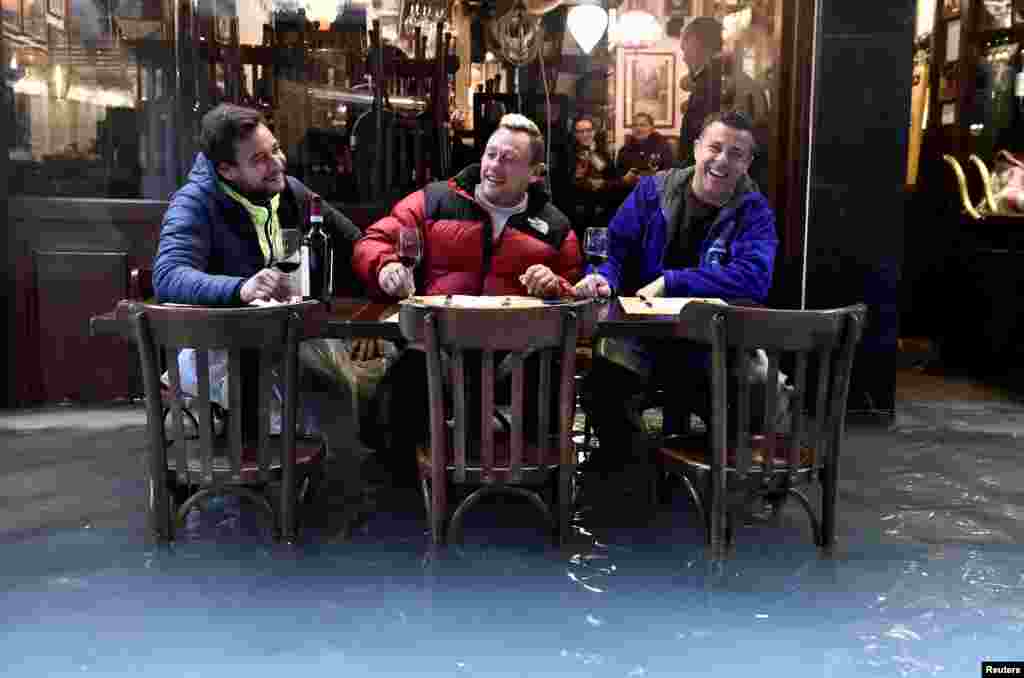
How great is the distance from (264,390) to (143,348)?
37cm

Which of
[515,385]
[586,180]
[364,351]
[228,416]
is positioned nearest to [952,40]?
[586,180]

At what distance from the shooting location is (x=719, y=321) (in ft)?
9.77

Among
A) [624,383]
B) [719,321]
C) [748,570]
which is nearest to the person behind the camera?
[719,321]

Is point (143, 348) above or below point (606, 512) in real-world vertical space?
above

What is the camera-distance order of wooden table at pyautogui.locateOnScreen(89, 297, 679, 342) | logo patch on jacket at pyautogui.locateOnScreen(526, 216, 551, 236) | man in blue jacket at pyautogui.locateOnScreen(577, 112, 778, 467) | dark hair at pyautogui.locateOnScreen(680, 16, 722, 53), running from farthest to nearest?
dark hair at pyautogui.locateOnScreen(680, 16, 722, 53), logo patch on jacket at pyautogui.locateOnScreen(526, 216, 551, 236), man in blue jacket at pyautogui.locateOnScreen(577, 112, 778, 467), wooden table at pyautogui.locateOnScreen(89, 297, 679, 342)

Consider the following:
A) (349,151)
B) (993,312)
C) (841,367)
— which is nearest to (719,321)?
(841,367)

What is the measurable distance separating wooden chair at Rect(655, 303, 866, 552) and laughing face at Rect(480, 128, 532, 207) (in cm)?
117

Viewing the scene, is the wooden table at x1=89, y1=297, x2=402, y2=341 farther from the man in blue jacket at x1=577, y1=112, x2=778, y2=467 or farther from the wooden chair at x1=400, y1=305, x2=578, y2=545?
the man in blue jacket at x1=577, y1=112, x2=778, y2=467

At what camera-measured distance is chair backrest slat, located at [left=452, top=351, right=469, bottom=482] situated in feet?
9.95

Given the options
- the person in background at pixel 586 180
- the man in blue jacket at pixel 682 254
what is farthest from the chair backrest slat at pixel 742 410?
the person in background at pixel 586 180

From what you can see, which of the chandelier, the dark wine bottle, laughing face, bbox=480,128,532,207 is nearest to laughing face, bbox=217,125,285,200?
the dark wine bottle

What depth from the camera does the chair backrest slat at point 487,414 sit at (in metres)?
3.03

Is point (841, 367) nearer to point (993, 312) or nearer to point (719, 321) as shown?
point (719, 321)

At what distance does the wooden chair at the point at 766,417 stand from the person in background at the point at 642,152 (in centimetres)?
267
